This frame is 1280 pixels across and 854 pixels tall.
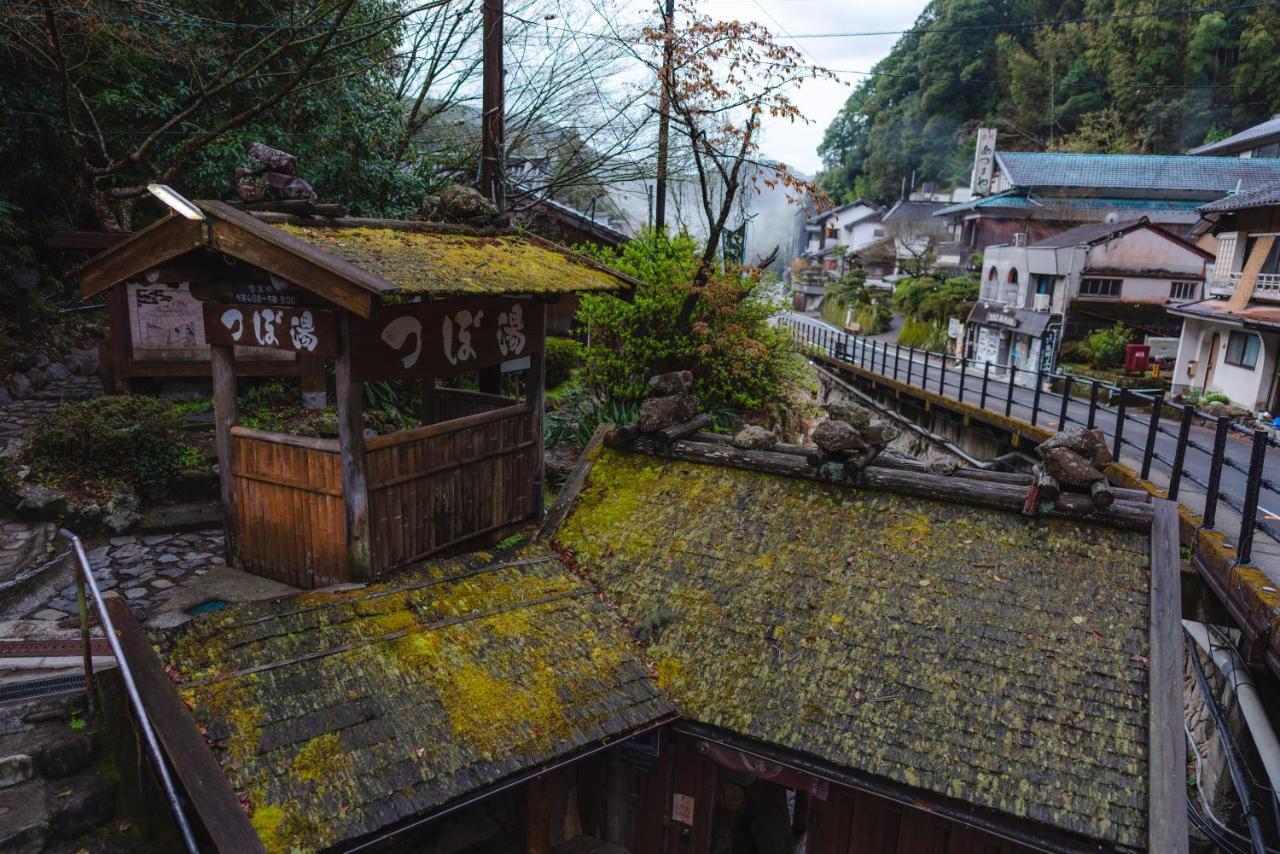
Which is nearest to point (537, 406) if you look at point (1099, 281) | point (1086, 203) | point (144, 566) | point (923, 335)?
point (144, 566)

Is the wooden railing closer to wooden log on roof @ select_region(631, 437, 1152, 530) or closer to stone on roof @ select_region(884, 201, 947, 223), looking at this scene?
wooden log on roof @ select_region(631, 437, 1152, 530)

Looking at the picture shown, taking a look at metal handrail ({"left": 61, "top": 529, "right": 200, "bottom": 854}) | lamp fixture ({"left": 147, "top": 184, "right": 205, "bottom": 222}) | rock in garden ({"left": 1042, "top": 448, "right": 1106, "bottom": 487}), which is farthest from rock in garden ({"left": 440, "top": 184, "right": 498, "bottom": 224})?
rock in garden ({"left": 1042, "top": 448, "right": 1106, "bottom": 487})

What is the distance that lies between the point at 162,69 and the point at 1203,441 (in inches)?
992

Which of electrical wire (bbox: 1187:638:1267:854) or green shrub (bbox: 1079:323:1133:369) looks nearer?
electrical wire (bbox: 1187:638:1267:854)

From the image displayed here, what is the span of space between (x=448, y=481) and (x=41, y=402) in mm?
Answer: 11193

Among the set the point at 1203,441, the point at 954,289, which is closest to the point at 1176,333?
the point at 954,289

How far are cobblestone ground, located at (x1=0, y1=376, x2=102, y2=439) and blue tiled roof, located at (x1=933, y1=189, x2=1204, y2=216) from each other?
4882 centimetres

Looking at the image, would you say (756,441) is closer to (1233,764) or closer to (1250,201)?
(1233,764)

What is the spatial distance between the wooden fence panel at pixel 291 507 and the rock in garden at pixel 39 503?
3475 millimetres

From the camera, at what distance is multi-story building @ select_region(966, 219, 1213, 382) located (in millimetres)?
35250

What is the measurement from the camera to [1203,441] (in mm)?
19641

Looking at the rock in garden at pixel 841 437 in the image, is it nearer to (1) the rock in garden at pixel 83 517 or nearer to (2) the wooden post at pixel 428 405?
(2) the wooden post at pixel 428 405

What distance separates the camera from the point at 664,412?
803 cm

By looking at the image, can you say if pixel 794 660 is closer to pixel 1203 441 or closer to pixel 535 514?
pixel 535 514
